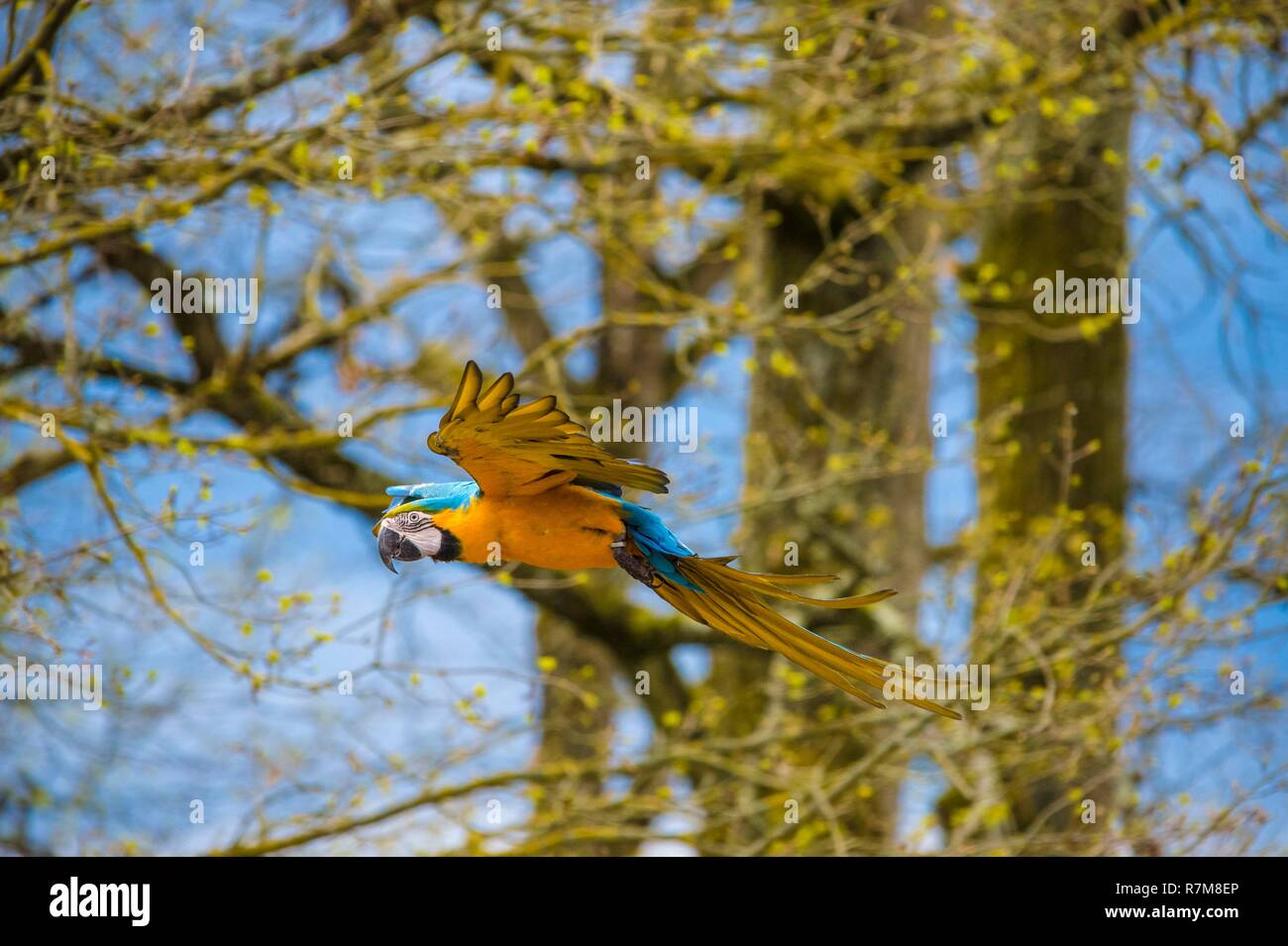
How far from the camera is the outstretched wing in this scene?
2367 mm

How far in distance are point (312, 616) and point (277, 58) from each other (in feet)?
7.08

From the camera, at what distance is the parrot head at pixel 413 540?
280 centimetres

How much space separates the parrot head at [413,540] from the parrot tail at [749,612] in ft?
1.24

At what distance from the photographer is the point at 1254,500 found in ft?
17.6
